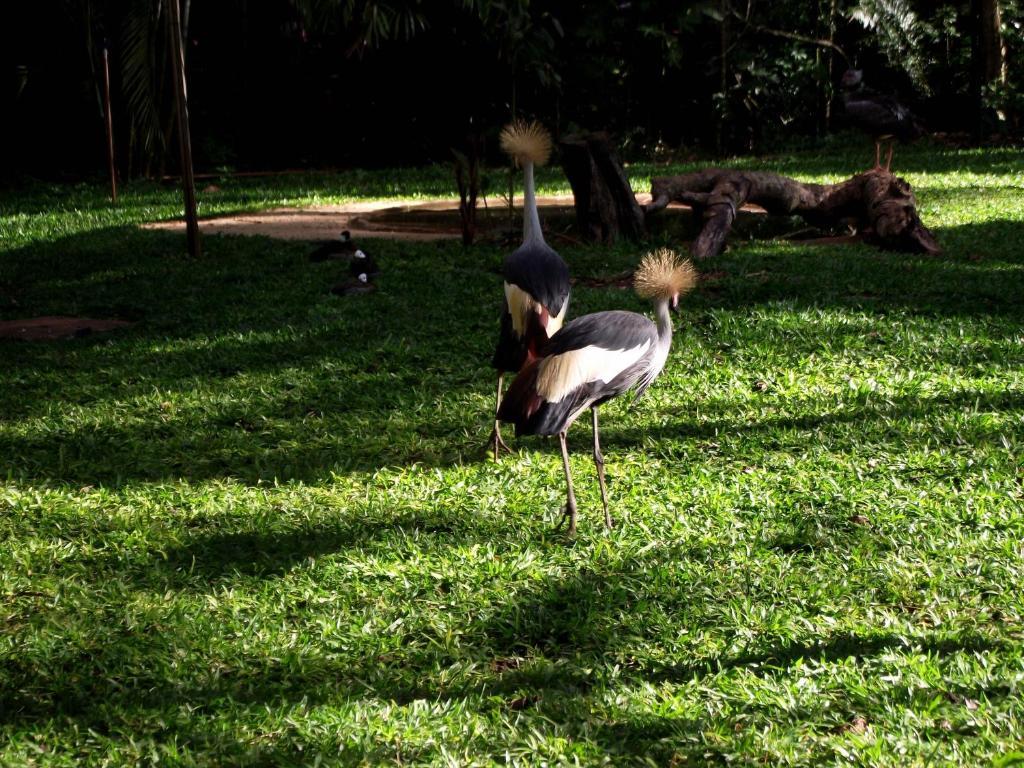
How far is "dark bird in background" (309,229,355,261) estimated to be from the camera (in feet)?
31.4

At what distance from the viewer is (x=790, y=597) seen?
12.5ft

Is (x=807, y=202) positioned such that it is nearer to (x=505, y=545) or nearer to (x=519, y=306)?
(x=519, y=306)

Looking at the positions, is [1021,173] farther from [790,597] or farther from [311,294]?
[790,597]

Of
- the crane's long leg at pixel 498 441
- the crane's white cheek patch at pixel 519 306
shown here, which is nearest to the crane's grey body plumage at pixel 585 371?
the crane's white cheek patch at pixel 519 306

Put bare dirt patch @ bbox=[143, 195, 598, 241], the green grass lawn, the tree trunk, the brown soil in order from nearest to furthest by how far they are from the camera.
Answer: the green grass lawn → the brown soil → bare dirt patch @ bbox=[143, 195, 598, 241] → the tree trunk

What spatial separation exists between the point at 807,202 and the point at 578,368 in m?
7.39

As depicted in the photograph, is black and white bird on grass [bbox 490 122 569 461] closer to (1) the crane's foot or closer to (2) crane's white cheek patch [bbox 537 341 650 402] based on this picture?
(1) the crane's foot

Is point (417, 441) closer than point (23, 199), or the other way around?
point (417, 441)

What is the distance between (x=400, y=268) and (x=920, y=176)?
25.8 ft

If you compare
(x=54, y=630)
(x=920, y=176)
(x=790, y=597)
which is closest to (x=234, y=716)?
(x=54, y=630)

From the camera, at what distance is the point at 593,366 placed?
13.8 ft

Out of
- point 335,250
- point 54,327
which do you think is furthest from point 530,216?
point 335,250

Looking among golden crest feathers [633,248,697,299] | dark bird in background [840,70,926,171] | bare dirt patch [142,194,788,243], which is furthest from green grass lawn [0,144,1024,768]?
dark bird in background [840,70,926,171]

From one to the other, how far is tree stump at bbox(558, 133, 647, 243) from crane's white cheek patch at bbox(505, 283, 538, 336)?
503cm
